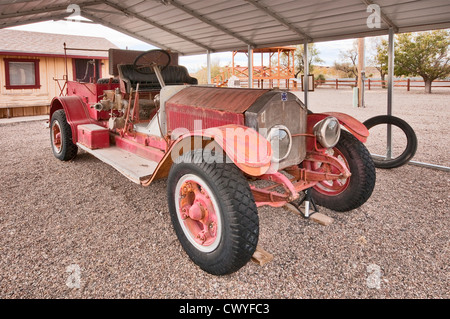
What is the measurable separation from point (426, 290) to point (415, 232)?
38.3 inches

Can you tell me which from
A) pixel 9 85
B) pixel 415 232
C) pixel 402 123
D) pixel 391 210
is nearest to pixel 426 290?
pixel 415 232

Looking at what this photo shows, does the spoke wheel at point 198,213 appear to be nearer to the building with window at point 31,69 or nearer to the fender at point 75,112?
the fender at point 75,112

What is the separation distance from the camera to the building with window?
1222cm

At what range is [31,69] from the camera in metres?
13.0

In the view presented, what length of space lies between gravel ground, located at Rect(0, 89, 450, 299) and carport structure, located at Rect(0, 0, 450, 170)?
93.5 inches

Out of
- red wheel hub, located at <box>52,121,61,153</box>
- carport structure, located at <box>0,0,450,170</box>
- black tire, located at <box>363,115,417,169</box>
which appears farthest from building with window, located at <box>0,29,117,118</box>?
black tire, located at <box>363,115,417,169</box>

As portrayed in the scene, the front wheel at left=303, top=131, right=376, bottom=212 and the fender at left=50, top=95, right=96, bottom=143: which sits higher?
the fender at left=50, top=95, right=96, bottom=143

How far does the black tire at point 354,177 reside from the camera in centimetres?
326

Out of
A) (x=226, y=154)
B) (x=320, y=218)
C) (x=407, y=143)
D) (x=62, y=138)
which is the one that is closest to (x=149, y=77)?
(x=62, y=138)

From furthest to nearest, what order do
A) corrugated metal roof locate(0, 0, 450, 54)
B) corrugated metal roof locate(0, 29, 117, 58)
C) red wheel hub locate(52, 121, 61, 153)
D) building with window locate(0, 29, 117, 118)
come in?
corrugated metal roof locate(0, 29, 117, 58)
building with window locate(0, 29, 117, 118)
red wheel hub locate(52, 121, 61, 153)
corrugated metal roof locate(0, 0, 450, 54)

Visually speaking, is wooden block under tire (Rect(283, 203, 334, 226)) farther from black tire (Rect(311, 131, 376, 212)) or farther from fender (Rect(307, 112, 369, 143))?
fender (Rect(307, 112, 369, 143))

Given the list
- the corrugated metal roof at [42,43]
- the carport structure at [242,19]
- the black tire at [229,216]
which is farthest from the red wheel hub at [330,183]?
the corrugated metal roof at [42,43]

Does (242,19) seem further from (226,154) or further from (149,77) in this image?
(226,154)
